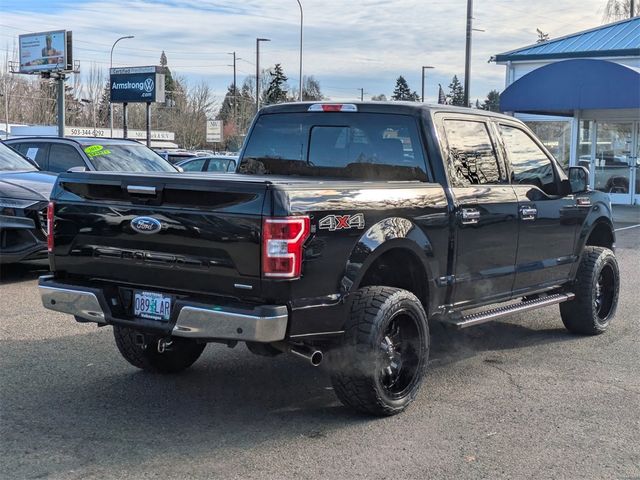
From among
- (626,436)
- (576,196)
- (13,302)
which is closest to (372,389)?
(626,436)

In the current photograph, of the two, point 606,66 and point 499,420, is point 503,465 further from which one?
point 606,66

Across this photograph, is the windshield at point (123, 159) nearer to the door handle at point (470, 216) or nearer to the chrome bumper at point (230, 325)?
the door handle at point (470, 216)

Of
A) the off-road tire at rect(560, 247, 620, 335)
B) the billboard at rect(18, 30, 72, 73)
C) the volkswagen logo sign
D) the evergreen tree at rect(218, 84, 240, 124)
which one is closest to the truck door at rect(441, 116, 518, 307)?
the off-road tire at rect(560, 247, 620, 335)

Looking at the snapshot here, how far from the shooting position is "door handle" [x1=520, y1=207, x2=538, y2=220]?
19.7 ft

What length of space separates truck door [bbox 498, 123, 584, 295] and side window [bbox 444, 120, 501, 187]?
0.86ft

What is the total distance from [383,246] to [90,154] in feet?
25.3

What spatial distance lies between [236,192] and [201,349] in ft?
6.58

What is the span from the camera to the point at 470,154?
576cm

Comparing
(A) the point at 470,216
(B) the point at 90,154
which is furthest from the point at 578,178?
(B) the point at 90,154

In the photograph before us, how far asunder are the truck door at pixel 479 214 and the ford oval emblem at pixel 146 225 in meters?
2.12

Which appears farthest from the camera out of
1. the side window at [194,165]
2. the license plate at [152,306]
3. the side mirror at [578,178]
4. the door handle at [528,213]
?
the side window at [194,165]

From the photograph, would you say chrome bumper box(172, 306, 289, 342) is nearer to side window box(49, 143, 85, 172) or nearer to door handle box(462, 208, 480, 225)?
door handle box(462, 208, 480, 225)

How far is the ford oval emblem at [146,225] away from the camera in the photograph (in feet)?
14.5

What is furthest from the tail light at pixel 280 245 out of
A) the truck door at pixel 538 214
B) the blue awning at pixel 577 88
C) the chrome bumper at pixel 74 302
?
the blue awning at pixel 577 88
